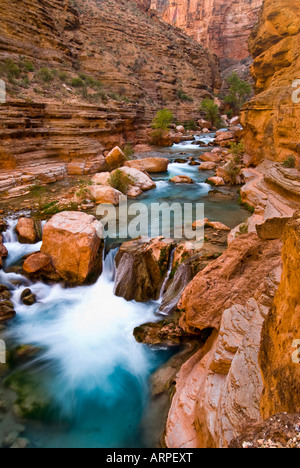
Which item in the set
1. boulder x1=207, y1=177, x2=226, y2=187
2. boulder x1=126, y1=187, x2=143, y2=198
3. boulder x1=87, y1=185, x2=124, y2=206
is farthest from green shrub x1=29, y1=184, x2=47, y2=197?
boulder x1=207, y1=177, x2=226, y2=187

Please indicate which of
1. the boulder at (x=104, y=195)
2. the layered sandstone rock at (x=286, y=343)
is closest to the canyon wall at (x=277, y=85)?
the boulder at (x=104, y=195)

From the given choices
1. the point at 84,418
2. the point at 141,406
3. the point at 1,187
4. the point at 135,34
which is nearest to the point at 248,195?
the point at 141,406

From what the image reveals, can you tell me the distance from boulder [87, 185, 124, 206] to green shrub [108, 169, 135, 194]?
64 cm

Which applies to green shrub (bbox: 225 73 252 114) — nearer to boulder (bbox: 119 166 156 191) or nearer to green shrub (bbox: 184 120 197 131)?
green shrub (bbox: 184 120 197 131)

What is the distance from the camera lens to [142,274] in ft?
17.4

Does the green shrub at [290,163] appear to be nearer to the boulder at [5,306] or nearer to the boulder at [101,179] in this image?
the boulder at [101,179]

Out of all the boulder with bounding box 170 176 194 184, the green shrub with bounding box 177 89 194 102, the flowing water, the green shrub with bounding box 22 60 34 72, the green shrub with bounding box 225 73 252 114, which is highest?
the green shrub with bounding box 225 73 252 114

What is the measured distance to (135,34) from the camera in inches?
1112

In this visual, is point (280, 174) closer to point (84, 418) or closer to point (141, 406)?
point (141, 406)

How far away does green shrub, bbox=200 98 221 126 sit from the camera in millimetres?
26069

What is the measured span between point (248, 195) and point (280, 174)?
1.34 m

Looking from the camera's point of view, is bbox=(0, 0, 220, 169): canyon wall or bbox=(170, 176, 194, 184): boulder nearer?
bbox=(0, 0, 220, 169): canyon wall

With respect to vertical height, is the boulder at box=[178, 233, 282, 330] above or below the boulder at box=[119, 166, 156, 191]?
below

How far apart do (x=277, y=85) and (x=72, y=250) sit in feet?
33.3
